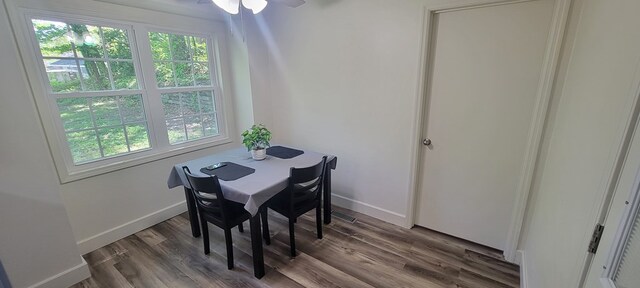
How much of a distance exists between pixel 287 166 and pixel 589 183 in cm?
182

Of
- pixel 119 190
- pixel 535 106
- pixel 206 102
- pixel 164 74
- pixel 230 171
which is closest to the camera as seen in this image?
pixel 535 106

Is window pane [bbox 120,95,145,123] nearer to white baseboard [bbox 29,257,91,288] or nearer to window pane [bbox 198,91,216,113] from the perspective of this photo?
window pane [bbox 198,91,216,113]

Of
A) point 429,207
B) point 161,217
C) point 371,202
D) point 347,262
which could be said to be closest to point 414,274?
point 347,262

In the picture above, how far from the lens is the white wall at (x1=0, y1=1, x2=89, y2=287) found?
1.60 meters

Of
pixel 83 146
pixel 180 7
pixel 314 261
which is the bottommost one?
pixel 314 261

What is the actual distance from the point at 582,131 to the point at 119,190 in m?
3.30

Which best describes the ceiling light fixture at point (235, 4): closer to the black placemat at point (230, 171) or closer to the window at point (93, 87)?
the black placemat at point (230, 171)

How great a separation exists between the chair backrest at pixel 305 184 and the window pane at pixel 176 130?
1.61 m

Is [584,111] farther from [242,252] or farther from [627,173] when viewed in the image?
[242,252]

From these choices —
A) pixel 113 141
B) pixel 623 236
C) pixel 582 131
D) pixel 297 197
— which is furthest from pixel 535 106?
pixel 113 141

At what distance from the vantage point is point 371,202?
2828 mm

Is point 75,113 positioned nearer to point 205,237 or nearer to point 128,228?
point 128,228

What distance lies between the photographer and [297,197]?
2146 millimetres

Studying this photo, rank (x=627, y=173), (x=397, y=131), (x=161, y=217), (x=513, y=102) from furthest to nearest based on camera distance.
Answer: (x=161, y=217)
(x=397, y=131)
(x=513, y=102)
(x=627, y=173)
